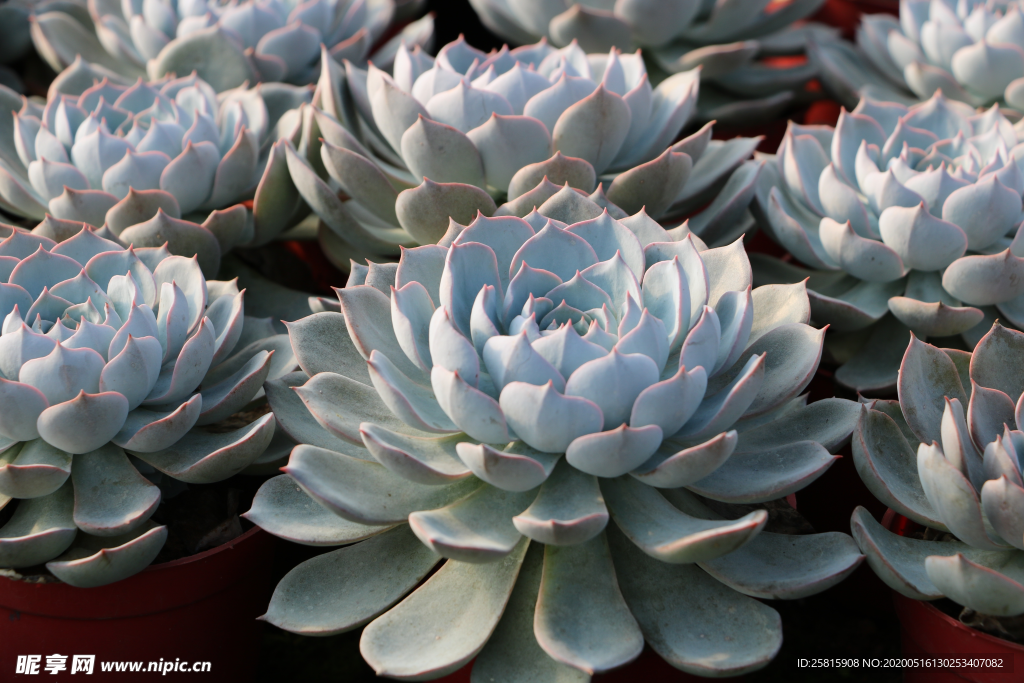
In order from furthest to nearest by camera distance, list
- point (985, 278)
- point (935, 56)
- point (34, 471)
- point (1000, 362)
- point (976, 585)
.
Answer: point (935, 56) → point (985, 278) → point (1000, 362) → point (34, 471) → point (976, 585)

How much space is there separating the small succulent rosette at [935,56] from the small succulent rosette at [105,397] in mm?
1264

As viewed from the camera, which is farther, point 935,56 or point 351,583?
point 935,56

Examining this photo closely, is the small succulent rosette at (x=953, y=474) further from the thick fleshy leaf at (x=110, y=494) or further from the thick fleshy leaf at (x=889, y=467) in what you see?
the thick fleshy leaf at (x=110, y=494)

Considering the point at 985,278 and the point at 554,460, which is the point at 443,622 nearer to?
the point at 554,460

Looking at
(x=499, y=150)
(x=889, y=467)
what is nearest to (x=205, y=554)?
(x=499, y=150)

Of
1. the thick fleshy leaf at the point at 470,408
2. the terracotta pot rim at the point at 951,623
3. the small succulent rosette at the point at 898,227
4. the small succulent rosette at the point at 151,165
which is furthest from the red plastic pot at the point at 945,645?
the small succulent rosette at the point at 151,165

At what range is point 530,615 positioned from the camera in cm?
89

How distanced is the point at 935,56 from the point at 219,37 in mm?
1281

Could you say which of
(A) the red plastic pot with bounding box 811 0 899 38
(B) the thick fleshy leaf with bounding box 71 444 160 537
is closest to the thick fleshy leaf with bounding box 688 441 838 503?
(B) the thick fleshy leaf with bounding box 71 444 160 537

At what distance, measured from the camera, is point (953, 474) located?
2.67 feet

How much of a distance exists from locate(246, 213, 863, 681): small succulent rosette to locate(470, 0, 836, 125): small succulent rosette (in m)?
0.72

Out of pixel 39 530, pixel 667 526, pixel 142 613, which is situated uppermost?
pixel 667 526

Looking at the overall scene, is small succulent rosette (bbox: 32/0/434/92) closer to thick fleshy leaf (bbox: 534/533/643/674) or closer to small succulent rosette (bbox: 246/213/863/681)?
small succulent rosette (bbox: 246/213/863/681)

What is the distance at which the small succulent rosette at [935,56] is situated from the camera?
151cm
